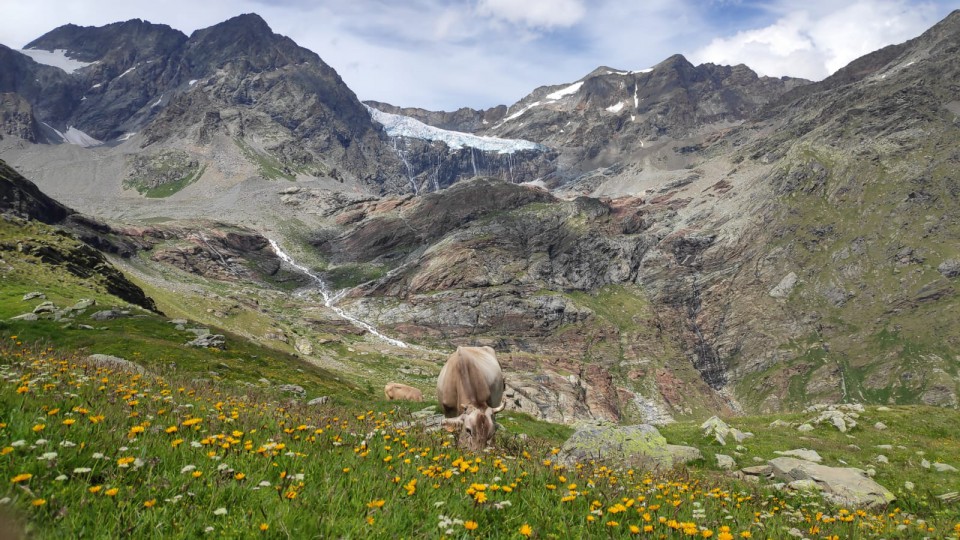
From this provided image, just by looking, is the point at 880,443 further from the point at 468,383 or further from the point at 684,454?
the point at 468,383

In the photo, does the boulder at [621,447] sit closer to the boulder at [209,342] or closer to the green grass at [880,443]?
the green grass at [880,443]

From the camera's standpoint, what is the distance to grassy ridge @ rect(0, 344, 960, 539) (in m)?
4.03

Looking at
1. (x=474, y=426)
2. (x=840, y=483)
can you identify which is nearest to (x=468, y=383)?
(x=474, y=426)

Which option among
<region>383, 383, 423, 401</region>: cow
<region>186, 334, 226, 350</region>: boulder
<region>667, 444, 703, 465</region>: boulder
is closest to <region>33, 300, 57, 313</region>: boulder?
<region>186, 334, 226, 350</region>: boulder

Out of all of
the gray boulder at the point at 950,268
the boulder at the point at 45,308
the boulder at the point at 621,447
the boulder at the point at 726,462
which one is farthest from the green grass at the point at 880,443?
the gray boulder at the point at 950,268

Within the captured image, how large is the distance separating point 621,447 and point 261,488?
14.0 meters

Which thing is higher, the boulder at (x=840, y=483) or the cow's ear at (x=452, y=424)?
the cow's ear at (x=452, y=424)

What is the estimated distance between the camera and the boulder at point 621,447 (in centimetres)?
1562

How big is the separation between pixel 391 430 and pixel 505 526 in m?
4.91

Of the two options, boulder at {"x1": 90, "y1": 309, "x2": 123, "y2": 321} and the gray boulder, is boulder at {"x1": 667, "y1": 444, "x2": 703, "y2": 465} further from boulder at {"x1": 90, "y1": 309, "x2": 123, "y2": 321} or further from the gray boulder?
the gray boulder

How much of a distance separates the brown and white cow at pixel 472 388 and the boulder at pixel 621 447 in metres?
3.19

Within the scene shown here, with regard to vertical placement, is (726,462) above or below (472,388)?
below

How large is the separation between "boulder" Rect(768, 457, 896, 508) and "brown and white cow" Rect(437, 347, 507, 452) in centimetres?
903

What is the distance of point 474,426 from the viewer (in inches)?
498
